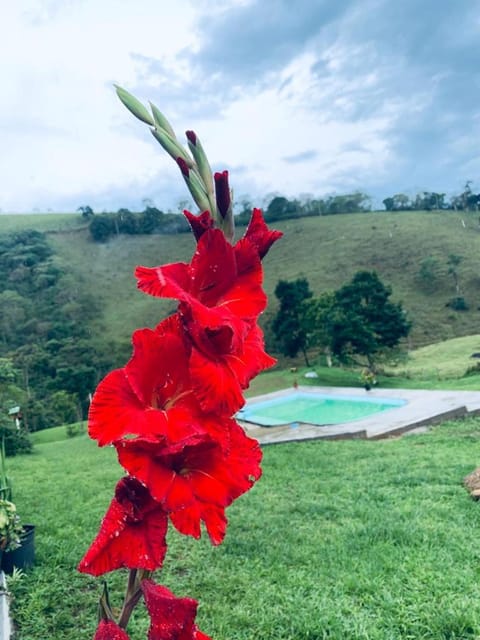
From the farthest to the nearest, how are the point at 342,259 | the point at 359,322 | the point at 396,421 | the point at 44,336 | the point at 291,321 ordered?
1. the point at 342,259
2. the point at 44,336
3. the point at 291,321
4. the point at 359,322
5. the point at 396,421

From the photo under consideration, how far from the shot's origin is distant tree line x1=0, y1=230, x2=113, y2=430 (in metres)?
14.5

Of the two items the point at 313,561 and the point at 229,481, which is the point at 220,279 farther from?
the point at 313,561

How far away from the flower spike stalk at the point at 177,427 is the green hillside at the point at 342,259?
59.4ft

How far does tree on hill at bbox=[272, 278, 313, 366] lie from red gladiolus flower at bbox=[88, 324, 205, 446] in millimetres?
15328

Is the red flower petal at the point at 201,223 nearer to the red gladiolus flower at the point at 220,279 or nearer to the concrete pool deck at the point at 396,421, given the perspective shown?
the red gladiolus flower at the point at 220,279

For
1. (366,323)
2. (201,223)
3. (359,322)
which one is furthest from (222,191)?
(366,323)

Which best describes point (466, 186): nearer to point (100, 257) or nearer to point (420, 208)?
point (420, 208)

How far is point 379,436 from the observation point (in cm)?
704

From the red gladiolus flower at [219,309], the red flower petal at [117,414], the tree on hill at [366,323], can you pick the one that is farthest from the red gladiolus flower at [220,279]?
the tree on hill at [366,323]

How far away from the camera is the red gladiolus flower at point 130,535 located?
531 mm

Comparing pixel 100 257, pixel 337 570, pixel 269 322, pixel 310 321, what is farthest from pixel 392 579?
pixel 100 257

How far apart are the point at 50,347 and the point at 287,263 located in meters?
13.1

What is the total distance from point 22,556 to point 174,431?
2.88 metres

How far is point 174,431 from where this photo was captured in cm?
52
